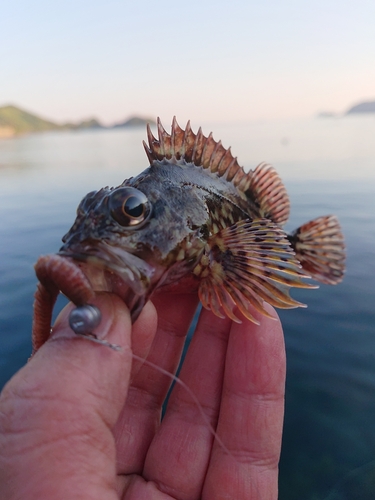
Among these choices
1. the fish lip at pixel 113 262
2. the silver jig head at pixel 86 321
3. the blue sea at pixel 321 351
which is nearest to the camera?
the silver jig head at pixel 86 321

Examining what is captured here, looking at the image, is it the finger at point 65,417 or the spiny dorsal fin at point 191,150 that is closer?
the finger at point 65,417

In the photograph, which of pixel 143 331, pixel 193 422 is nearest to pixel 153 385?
pixel 193 422

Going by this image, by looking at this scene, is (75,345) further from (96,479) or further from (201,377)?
(201,377)

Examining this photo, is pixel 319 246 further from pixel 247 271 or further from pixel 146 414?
pixel 146 414

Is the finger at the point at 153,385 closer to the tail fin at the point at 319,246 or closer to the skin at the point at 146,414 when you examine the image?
the skin at the point at 146,414

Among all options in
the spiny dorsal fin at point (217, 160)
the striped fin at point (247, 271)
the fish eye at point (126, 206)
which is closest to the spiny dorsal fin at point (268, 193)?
the spiny dorsal fin at point (217, 160)

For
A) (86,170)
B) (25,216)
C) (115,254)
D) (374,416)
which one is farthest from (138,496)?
(86,170)

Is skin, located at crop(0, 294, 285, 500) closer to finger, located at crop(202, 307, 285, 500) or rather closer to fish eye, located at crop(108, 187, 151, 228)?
finger, located at crop(202, 307, 285, 500)

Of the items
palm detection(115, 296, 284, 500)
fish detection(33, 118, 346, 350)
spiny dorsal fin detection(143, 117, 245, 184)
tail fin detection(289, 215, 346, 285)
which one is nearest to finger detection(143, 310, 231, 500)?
palm detection(115, 296, 284, 500)
